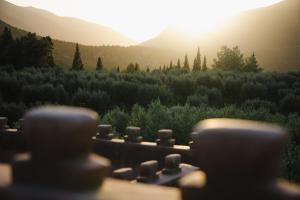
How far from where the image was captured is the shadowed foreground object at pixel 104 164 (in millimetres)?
2168

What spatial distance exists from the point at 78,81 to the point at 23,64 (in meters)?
18.3

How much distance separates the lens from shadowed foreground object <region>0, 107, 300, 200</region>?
2168 mm

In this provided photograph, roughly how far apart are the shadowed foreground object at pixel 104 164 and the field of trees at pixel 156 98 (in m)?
7.64

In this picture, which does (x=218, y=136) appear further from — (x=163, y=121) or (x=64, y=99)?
(x=64, y=99)

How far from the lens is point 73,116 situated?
233cm

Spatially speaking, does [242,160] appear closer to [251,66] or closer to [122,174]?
[122,174]

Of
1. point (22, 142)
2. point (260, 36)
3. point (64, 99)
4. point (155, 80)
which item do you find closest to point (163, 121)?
point (22, 142)

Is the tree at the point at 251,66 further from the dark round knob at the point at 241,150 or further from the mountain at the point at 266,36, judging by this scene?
the dark round knob at the point at 241,150

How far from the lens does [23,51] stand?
49.0m

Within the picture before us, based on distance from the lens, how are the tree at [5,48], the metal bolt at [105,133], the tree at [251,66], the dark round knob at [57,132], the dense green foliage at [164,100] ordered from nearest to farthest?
the dark round knob at [57,132] < the metal bolt at [105,133] < the dense green foliage at [164,100] < the tree at [5,48] < the tree at [251,66]

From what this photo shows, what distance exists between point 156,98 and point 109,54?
89790mm

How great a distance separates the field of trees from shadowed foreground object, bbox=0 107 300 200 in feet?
25.1

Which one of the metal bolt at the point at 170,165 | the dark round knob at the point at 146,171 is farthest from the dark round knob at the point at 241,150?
the metal bolt at the point at 170,165

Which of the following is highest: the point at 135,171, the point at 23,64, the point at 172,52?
the point at 172,52
